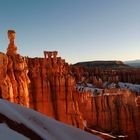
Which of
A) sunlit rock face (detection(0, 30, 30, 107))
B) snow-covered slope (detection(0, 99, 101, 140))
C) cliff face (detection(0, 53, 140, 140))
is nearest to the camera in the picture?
snow-covered slope (detection(0, 99, 101, 140))

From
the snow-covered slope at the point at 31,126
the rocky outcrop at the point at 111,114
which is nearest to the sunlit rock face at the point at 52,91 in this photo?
the rocky outcrop at the point at 111,114

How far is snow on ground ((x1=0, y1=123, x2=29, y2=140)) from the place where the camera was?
4.81 metres

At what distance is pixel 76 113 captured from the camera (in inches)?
1149

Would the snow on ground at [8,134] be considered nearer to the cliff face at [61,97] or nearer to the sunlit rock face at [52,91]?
the cliff face at [61,97]

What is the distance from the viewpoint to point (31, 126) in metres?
5.58

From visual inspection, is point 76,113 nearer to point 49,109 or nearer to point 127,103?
point 49,109

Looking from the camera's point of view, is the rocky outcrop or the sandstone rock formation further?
the rocky outcrop

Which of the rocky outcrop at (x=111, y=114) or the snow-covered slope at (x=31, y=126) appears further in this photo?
the rocky outcrop at (x=111, y=114)

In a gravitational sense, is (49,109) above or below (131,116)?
above

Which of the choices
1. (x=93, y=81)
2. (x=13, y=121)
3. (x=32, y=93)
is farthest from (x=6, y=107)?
(x=93, y=81)

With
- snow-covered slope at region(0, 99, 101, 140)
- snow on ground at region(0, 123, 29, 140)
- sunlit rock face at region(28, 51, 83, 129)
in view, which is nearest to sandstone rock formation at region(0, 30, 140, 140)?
sunlit rock face at region(28, 51, 83, 129)

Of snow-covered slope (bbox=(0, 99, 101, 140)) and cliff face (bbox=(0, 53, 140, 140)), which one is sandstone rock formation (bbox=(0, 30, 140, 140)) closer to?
cliff face (bbox=(0, 53, 140, 140))

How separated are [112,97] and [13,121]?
38.5 m

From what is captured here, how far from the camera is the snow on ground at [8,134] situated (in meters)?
4.81
